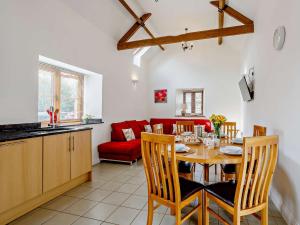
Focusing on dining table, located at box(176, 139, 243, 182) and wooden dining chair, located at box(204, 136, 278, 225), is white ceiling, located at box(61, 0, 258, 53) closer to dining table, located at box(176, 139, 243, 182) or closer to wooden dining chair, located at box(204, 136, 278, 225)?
dining table, located at box(176, 139, 243, 182)

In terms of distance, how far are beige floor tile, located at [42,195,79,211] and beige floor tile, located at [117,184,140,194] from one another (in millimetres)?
643

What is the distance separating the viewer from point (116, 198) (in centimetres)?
250

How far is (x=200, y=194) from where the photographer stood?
178 centimetres

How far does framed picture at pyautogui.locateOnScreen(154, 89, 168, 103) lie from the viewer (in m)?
6.77

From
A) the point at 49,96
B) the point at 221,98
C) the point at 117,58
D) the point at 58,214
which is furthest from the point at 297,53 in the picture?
the point at 221,98

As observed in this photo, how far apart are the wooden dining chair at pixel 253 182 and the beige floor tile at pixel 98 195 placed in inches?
61.7

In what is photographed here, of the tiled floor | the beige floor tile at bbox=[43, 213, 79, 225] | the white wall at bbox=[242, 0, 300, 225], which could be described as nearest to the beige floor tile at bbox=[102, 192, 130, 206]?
the tiled floor

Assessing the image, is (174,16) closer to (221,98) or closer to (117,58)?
(117,58)

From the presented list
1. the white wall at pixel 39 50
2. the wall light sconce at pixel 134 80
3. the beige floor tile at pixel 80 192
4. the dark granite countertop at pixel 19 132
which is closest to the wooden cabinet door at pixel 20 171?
the dark granite countertop at pixel 19 132

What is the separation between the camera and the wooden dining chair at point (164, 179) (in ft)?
4.96

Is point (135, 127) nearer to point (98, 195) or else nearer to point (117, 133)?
point (117, 133)

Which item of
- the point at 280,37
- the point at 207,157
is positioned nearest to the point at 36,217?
the point at 207,157

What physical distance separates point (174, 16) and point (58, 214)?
15.6 ft

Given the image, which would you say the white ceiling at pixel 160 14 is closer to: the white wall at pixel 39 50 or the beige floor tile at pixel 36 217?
the white wall at pixel 39 50
